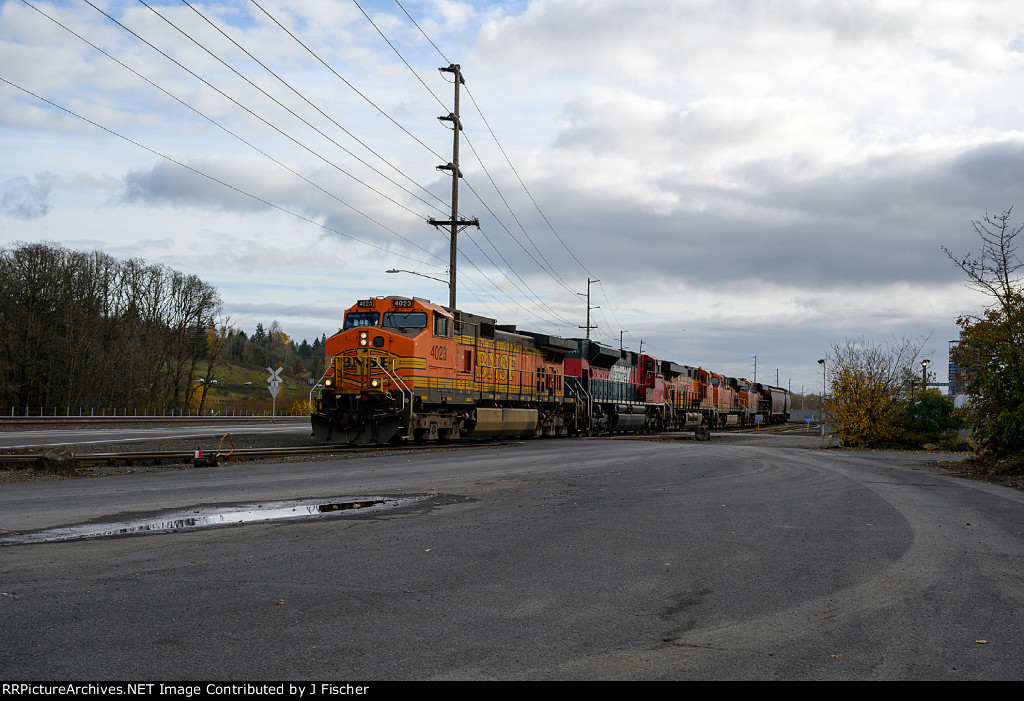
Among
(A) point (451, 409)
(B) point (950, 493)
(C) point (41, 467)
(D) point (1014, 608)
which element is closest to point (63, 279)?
(A) point (451, 409)

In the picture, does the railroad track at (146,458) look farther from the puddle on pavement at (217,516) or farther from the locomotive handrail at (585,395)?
the locomotive handrail at (585,395)

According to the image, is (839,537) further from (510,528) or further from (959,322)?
(959,322)

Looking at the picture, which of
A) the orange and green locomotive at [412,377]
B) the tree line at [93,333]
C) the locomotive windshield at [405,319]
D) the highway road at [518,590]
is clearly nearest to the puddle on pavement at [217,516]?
the highway road at [518,590]

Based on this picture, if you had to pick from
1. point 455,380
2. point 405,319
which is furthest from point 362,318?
point 455,380

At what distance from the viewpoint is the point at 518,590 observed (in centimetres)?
627

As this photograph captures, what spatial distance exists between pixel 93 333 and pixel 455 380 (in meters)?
41.4

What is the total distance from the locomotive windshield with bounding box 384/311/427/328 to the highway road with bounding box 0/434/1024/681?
1269cm

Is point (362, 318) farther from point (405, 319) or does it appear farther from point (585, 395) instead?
point (585, 395)

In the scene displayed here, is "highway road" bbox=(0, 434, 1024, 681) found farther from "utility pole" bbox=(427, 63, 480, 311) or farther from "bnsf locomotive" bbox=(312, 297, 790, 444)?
"utility pole" bbox=(427, 63, 480, 311)

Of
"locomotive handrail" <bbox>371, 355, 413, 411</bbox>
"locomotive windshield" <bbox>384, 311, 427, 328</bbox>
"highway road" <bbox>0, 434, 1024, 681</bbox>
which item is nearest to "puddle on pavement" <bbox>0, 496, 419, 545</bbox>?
"highway road" <bbox>0, 434, 1024, 681</bbox>

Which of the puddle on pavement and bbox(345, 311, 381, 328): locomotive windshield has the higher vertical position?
bbox(345, 311, 381, 328): locomotive windshield

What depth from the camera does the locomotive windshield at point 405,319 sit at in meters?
25.0

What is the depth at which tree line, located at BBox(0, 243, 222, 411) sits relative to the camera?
171 ft

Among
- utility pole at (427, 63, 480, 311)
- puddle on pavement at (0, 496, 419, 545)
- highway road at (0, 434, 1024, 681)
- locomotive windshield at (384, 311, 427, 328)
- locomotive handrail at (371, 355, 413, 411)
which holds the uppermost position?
utility pole at (427, 63, 480, 311)
